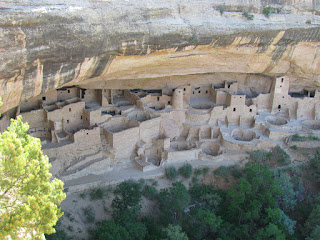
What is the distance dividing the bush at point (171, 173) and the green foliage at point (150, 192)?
798 millimetres

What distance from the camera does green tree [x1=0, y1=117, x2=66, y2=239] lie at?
608cm

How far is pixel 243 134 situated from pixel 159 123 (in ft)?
12.4

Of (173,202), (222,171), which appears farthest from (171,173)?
(222,171)

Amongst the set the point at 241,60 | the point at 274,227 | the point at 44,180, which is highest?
the point at 241,60

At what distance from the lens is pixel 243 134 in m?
16.0

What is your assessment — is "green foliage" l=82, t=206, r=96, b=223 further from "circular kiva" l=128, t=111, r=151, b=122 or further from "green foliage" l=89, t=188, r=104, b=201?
"circular kiva" l=128, t=111, r=151, b=122

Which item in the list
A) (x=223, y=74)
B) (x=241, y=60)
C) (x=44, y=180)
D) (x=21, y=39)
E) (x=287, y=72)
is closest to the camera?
(x=44, y=180)

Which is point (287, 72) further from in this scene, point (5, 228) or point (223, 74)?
point (5, 228)

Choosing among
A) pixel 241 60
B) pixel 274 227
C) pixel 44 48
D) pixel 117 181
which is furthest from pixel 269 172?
pixel 44 48

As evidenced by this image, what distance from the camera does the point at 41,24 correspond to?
883 cm

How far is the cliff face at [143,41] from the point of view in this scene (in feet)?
28.9

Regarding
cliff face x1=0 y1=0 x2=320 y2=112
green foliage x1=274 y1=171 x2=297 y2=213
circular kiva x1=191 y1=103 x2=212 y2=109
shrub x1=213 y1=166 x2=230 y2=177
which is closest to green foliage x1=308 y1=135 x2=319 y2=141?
green foliage x1=274 y1=171 x2=297 y2=213

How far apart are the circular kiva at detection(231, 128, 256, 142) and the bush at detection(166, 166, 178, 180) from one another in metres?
3.30

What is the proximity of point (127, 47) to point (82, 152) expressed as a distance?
454cm
